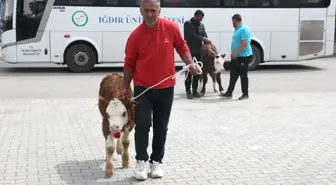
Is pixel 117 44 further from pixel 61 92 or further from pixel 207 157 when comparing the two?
pixel 207 157

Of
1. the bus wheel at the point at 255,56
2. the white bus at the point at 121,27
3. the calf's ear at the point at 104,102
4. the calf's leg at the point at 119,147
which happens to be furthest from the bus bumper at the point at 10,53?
the calf's ear at the point at 104,102

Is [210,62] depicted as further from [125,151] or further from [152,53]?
[152,53]

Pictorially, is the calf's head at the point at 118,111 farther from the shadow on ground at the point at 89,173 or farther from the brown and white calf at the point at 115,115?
the shadow on ground at the point at 89,173

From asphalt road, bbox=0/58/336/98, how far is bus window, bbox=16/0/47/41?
4.22 ft

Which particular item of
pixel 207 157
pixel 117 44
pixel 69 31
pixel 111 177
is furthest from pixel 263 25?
pixel 111 177

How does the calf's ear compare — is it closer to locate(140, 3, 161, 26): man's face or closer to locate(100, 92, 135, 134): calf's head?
locate(100, 92, 135, 134): calf's head

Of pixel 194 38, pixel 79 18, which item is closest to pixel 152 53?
pixel 194 38

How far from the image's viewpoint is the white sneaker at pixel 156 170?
517 centimetres

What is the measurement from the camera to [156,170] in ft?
17.0

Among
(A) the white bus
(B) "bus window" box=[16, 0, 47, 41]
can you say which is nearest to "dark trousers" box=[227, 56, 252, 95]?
(A) the white bus

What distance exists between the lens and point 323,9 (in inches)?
650

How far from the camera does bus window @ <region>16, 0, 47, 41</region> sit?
15055 millimetres

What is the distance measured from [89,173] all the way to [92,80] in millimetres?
8968

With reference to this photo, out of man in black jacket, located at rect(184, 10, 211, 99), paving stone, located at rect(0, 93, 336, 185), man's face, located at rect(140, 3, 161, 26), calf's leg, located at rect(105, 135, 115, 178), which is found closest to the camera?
man's face, located at rect(140, 3, 161, 26)
